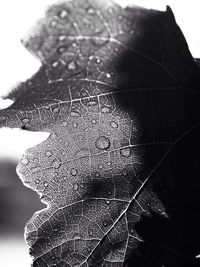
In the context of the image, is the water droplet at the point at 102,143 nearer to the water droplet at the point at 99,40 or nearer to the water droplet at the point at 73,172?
the water droplet at the point at 73,172

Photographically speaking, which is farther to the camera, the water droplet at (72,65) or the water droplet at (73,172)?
the water droplet at (73,172)

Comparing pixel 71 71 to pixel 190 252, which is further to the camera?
pixel 190 252

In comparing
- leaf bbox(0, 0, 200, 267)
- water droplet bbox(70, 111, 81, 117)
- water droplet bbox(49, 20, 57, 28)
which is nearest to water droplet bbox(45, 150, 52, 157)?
leaf bbox(0, 0, 200, 267)

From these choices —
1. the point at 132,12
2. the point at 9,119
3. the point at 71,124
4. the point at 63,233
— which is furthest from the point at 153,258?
the point at 132,12

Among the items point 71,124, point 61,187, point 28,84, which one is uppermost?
point 28,84

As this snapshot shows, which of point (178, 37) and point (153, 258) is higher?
point (178, 37)

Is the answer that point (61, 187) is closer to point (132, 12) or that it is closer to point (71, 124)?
point (71, 124)

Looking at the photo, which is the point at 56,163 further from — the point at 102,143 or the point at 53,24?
the point at 53,24

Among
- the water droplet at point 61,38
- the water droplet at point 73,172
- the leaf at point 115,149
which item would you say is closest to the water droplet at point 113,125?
the leaf at point 115,149
